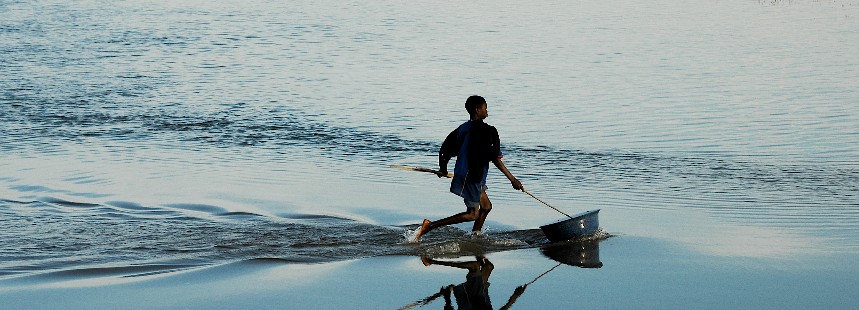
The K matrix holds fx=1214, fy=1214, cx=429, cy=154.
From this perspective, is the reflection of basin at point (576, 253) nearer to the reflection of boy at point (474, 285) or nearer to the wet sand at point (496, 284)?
the wet sand at point (496, 284)

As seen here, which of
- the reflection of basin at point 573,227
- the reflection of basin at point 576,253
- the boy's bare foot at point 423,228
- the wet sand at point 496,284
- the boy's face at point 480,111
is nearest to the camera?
the wet sand at point 496,284

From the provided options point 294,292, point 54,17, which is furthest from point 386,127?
point 54,17

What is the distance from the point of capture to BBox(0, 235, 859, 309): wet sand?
7840 millimetres

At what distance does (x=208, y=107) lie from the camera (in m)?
20.3

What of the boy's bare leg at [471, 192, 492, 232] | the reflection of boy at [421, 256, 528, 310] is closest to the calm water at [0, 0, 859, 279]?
the boy's bare leg at [471, 192, 492, 232]

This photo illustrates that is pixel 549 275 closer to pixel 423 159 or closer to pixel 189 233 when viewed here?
pixel 189 233

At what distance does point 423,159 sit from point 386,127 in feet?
9.10

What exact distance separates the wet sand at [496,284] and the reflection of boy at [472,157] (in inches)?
20.2

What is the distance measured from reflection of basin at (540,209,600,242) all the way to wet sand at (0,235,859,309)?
0.18 meters

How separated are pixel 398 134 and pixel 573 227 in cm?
761

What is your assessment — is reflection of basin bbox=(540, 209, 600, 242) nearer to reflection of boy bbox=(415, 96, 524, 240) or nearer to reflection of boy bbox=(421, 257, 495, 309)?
reflection of boy bbox=(415, 96, 524, 240)

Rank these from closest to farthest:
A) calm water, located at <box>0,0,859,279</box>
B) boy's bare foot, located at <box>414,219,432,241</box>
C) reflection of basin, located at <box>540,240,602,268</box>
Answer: reflection of basin, located at <box>540,240,602,268</box> < boy's bare foot, located at <box>414,219,432,241</box> < calm water, located at <box>0,0,859,279</box>

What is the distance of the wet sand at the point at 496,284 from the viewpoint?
784 centimetres

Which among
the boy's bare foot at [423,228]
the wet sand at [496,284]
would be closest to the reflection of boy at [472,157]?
the boy's bare foot at [423,228]
